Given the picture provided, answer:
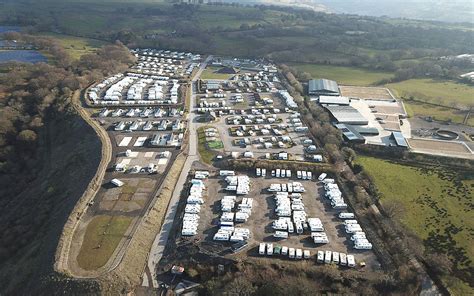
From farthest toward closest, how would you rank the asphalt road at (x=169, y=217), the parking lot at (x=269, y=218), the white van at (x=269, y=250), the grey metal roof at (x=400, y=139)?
the grey metal roof at (x=400, y=139) → the parking lot at (x=269, y=218) → the white van at (x=269, y=250) → the asphalt road at (x=169, y=217)

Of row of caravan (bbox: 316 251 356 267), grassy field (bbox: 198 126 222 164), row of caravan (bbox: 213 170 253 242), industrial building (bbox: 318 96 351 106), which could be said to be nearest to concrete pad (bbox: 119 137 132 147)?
grassy field (bbox: 198 126 222 164)

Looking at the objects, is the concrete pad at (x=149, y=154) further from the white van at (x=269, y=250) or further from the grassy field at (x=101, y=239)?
the white van at (x=269, y=250)

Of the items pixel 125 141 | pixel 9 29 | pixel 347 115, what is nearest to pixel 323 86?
pixel 347 115

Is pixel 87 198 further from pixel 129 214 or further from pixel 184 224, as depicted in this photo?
pixel 184 224

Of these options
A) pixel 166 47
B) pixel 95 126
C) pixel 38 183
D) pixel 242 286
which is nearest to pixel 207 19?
pixel 166 47

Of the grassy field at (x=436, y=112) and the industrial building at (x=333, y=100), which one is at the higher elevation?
the grassy field at (x=436, y=112)

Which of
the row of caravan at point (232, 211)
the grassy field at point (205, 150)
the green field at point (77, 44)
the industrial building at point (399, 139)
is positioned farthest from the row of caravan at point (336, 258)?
the green field at point (77, 44)
